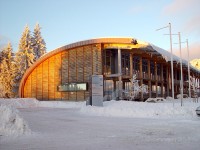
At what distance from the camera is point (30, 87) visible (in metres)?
52.8

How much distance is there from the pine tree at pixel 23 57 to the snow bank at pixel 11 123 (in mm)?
49076

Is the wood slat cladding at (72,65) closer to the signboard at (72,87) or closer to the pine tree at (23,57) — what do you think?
the signboard at (72,87)

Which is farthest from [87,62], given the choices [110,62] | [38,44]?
[38,44]

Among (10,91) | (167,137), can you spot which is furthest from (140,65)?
(167,137)

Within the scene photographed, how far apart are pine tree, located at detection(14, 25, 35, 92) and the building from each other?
7651 mm

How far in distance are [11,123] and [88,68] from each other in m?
31.8

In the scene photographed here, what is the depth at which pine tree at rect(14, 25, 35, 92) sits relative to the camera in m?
60.2

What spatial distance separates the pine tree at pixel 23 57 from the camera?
60.2m

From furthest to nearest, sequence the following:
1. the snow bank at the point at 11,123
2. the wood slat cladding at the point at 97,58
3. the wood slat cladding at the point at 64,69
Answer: the wood slat cladding at the point at 64,69
the wood slat cladding at the point at 97,58
the snow bank at the point at 11,123

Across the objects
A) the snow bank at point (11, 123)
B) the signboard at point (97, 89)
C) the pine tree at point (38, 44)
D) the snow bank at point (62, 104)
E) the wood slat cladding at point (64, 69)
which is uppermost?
the pine tree at point (38, 44)

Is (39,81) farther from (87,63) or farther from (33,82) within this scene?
(87,63)

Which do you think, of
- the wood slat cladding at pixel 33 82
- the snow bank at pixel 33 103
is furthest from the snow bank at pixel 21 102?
the wood slat cladding at pixel 33 82

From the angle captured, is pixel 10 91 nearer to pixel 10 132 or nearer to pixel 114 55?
pixel 114 55

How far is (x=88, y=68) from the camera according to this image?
43469mm
